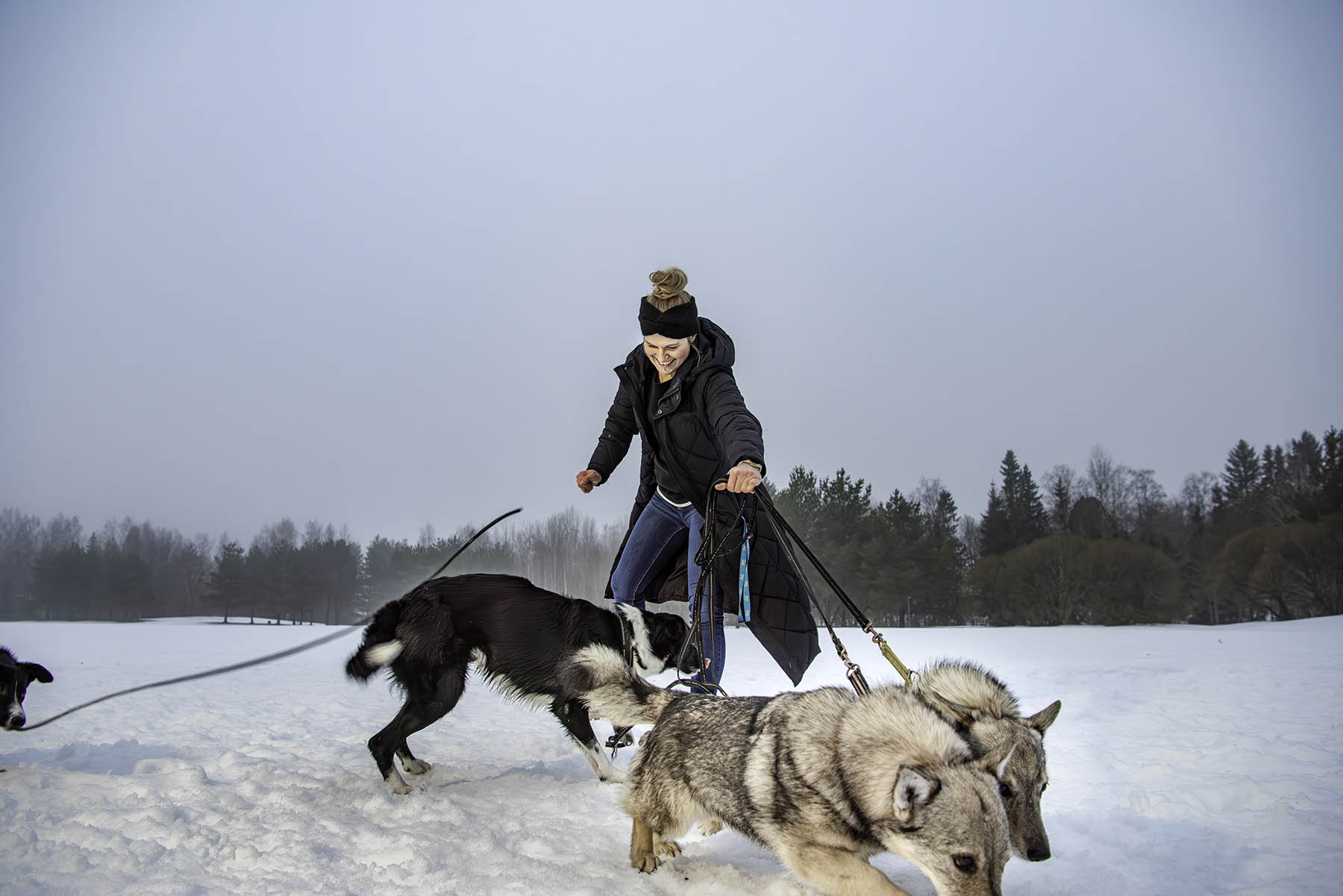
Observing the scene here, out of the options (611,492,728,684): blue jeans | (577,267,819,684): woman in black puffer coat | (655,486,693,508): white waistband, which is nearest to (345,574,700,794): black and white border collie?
(611,492,728,684): blue jeans

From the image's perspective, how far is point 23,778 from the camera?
3447 mm

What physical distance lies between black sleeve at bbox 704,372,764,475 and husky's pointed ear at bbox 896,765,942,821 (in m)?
1.85

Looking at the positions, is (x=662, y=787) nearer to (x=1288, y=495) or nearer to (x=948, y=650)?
(x=948, y=650)

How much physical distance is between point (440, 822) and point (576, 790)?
1.07 m

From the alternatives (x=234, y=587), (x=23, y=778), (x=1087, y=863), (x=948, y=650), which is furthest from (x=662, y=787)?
(x=234, y=587)

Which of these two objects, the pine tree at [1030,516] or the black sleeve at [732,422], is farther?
the pine tree at [1030,516]

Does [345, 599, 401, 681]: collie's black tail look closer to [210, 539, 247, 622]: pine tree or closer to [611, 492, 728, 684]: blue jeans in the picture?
[611, 492, 728, 684]: blue jeans

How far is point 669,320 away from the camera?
456 centimetres

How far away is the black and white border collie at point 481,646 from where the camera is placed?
4355 millimetres

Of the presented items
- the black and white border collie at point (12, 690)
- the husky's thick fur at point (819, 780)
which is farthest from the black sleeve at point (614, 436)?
the black and white border collie at point (12, 690)

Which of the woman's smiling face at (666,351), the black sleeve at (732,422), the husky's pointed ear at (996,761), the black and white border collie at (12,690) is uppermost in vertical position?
the woman's smiling face at (666,351)

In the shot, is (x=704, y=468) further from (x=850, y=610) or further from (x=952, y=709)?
(x=952, y=709)

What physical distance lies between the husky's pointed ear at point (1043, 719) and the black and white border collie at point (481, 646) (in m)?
2.22

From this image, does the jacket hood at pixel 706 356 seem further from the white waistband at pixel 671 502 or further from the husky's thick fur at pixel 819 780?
the husky's thick fur at pixel 819 780
